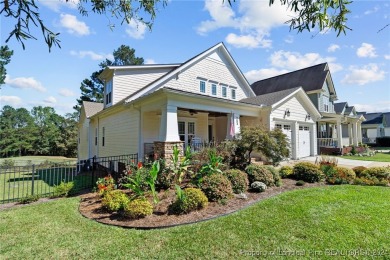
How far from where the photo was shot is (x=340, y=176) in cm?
880

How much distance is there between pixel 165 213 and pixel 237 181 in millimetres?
2765

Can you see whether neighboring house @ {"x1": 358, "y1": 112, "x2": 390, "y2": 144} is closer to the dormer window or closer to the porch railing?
the porch railing

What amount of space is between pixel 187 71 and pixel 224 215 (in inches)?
421

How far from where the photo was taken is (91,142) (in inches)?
733

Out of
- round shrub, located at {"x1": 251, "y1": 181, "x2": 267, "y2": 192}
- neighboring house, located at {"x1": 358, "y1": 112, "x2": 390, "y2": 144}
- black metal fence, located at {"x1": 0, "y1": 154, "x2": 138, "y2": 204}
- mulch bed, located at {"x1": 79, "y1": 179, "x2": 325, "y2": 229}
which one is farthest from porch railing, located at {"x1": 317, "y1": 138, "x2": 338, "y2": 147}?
neighboring house, located at {"x1": 358, "y1": 112, "x2": 390, "y2": 144}

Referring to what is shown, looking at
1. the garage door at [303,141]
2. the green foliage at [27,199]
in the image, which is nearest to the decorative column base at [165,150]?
the green foliage at [27,199]

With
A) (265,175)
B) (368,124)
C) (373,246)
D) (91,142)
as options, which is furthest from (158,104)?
(368,124)

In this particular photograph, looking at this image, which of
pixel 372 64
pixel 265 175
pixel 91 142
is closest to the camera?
pixel 372 64

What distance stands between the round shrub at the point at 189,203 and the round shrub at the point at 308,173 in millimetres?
5277

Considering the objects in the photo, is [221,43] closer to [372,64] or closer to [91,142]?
[372,64]

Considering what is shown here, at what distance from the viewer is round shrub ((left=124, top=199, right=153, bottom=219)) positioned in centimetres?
541

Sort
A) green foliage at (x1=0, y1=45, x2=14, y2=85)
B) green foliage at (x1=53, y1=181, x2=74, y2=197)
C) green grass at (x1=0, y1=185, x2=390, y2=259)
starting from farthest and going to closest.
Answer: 1. green foliage at (x1=0, y1=45, x2=14, y2=85)
2. green foliage at (x1=53, y1=181, x2=74, y2=197)
3. green grass at (x1=0, y1=185, x2=390, y2=259)

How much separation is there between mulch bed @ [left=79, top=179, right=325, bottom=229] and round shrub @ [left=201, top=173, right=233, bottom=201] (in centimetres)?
21

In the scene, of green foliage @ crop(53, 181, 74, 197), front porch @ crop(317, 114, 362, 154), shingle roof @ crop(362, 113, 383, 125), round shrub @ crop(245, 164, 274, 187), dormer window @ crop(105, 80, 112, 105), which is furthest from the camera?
shingle roof @ crop(362, 113, 383, 125)
